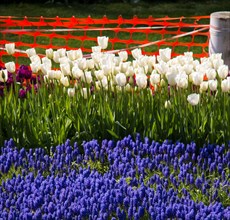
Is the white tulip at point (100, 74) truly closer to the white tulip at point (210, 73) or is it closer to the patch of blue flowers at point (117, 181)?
the patch of blue flowers at point (117, 181)

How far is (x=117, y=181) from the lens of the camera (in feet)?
13.3

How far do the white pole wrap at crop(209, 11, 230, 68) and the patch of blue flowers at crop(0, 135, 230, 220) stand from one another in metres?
→ 1.54

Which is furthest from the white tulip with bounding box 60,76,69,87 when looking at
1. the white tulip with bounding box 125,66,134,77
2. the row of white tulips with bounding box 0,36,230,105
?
the white tulip with bounding box 125,66,134,77

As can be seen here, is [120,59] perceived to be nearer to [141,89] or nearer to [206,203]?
[141,89]

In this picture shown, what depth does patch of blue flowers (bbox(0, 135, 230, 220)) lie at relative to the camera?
3.50m

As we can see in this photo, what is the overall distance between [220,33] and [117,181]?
209 cm

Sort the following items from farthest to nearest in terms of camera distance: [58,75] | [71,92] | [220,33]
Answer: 1. [220,33]
2. [58,75]
3. [71,92]

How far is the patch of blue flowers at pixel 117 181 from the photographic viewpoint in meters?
3.50

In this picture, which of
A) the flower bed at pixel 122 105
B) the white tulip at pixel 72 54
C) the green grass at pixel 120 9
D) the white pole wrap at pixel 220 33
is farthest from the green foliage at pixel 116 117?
the green grass at pixel 120 9

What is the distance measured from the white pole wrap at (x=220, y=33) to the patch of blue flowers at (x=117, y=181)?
154 centimetres

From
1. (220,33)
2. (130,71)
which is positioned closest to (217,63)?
(130,71)

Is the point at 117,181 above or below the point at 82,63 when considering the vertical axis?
below

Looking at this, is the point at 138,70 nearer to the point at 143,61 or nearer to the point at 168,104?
the point at 143,61

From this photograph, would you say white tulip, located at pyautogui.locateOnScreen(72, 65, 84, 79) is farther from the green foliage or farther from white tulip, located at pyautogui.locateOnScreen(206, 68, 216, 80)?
white tulip, located at pyautogui.locateOnScreen(206, 68, 216, 80)
